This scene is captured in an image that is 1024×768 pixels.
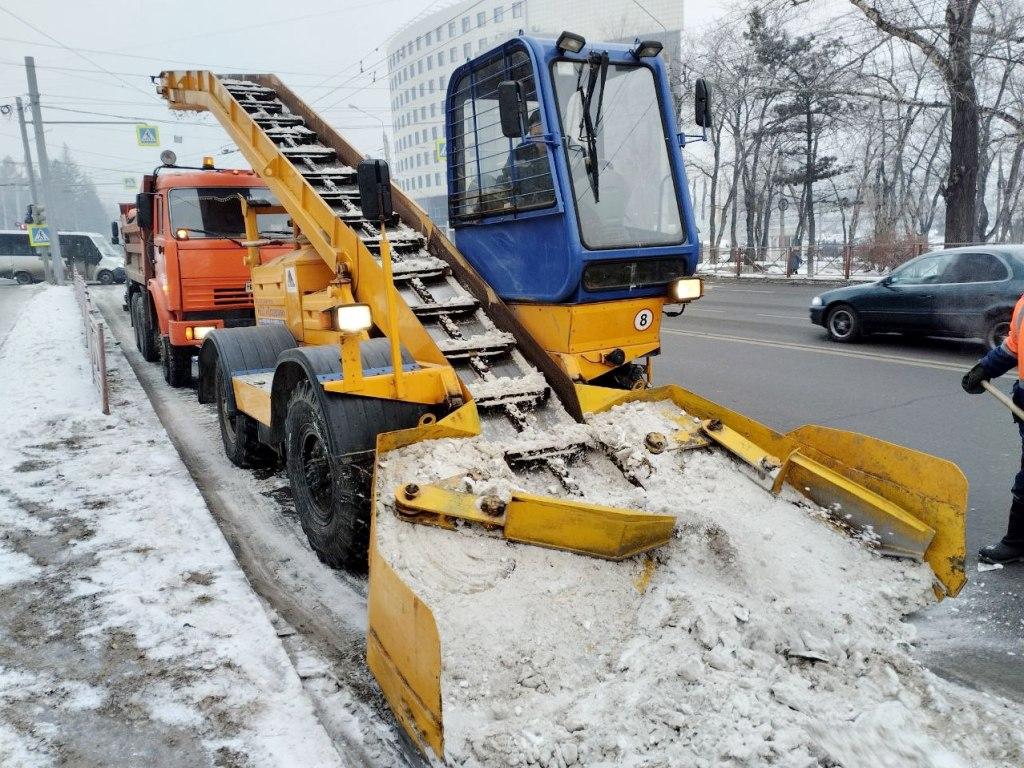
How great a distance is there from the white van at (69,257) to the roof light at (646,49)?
105 feet

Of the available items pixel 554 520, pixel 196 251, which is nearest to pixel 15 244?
pixel 196 251

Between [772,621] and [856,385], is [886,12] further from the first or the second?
[772,621]

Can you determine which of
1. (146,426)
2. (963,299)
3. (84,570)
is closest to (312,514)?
(84,570)

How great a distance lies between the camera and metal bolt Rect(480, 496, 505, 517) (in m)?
3.38

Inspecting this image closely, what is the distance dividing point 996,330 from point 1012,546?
292 inches

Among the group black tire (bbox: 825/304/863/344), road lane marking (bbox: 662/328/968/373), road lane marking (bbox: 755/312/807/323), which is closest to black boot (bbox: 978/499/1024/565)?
road lane marking (bbox: 662/328/968/373)

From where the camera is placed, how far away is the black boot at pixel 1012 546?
4.30 metres

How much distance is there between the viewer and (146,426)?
24.8 feet

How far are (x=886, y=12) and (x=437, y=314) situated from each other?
63.6ft

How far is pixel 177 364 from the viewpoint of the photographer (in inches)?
384

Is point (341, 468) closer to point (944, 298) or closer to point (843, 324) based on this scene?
point (944, 298)

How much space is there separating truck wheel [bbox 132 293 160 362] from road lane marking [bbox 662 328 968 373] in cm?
927

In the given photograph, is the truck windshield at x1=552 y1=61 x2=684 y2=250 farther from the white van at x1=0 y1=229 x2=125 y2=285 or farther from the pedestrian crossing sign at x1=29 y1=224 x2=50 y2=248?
the white van at x1=0 y1=229 x2=125 y2=285

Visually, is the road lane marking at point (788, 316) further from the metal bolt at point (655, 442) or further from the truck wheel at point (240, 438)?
the metal bolt at point (655, 442)
